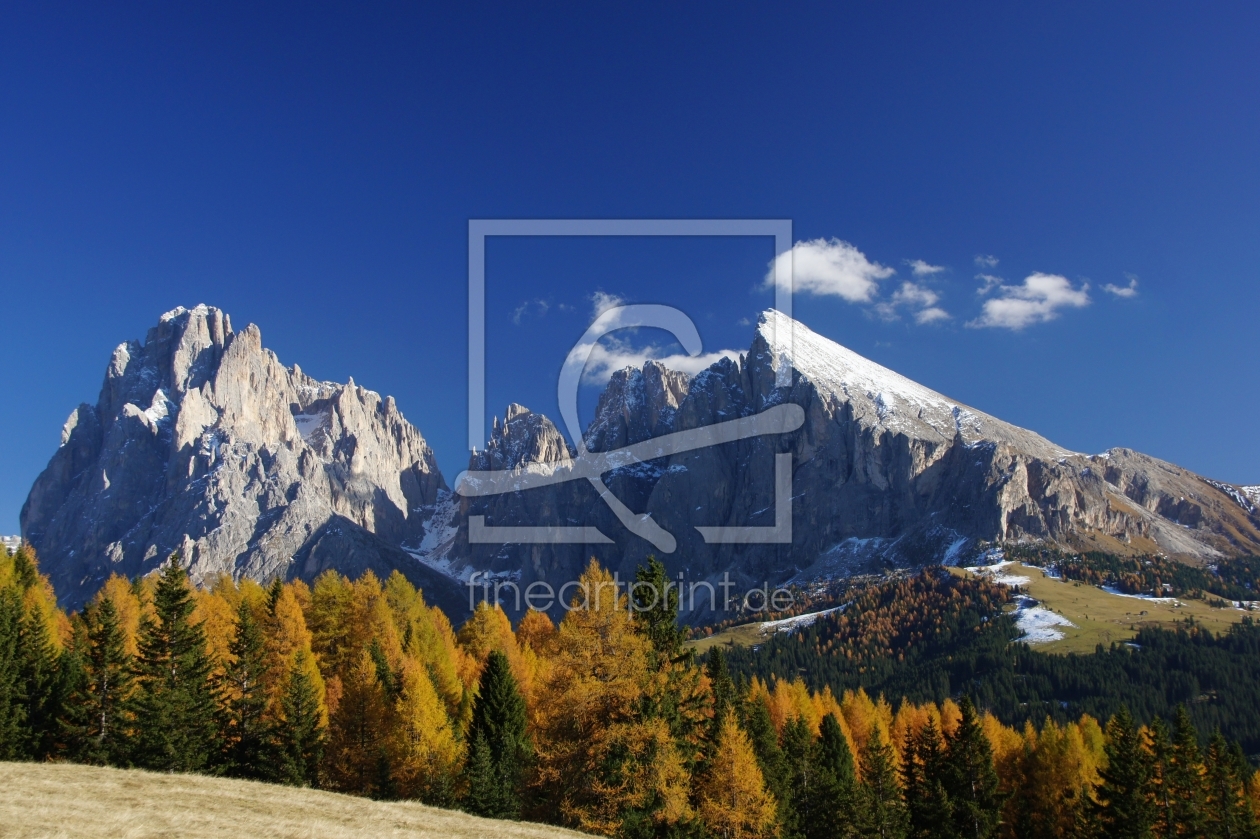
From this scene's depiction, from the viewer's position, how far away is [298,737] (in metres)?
39.8

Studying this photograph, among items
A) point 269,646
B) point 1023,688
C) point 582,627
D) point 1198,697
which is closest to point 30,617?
point 269,646

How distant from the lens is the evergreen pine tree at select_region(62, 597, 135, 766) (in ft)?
121

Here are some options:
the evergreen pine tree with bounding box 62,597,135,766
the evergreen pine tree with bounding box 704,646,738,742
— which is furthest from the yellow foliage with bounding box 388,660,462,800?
Result: the evergreen pine tree with bounding box 704,646,738,742

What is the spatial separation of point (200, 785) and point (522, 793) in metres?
15.0

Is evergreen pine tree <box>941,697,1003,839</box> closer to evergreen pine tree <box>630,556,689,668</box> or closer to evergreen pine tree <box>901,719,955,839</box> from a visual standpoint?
evergreen pine tree <box>901,719,955,839</box>

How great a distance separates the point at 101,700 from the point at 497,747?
19422mm

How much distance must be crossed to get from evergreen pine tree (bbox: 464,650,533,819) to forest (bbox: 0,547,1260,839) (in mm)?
117

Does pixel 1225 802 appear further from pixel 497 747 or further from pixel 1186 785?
pixel 497 747

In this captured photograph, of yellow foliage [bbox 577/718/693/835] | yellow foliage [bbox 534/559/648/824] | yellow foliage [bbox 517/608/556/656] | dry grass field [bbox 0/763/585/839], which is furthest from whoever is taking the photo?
yellow foliage [bbox 517/608/556/656]

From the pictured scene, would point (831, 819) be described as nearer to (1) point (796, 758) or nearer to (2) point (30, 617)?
(1) point (796, 758)

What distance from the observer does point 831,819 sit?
164 feet

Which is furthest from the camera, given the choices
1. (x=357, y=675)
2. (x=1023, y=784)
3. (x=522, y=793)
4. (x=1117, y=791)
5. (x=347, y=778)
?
(x=1023, y=784)

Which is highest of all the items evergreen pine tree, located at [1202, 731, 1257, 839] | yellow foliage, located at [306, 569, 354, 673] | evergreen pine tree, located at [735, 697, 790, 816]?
yellow foliage, located at [306, 569, 354, 673]

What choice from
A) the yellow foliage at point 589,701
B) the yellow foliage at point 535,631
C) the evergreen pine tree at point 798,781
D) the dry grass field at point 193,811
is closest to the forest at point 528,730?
the yellow foliage at point 589,701
